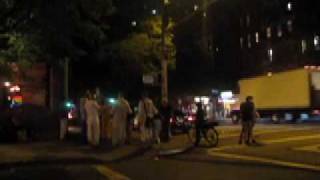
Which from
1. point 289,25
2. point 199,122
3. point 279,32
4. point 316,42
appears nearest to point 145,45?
point 199,122

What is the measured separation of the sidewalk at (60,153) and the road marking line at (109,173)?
1.67m

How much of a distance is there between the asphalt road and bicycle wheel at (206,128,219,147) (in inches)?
19.3

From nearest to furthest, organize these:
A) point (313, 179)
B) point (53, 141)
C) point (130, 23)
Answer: point (313, 179) < point (53, 141) < point (130, 23)

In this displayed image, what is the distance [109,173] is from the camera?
1700cm

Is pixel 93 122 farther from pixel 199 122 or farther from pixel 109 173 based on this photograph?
pixel 109 173

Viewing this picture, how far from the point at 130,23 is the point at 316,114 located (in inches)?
566

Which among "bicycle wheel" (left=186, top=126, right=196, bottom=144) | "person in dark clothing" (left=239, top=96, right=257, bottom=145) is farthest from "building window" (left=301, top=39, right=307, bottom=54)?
"person in dark clothing" (left=239, top=96, right=257, bottom=145)

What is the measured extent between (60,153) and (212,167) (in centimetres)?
595

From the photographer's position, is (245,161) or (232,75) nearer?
(245,161)

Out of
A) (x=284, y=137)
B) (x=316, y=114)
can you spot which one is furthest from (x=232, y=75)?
Answer: (x=284, y=137)

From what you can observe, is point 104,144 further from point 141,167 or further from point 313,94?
point 313,94

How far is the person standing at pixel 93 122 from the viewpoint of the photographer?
23.9 m

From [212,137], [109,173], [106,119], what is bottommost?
[109,173]

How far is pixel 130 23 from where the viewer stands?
33.3 metres
